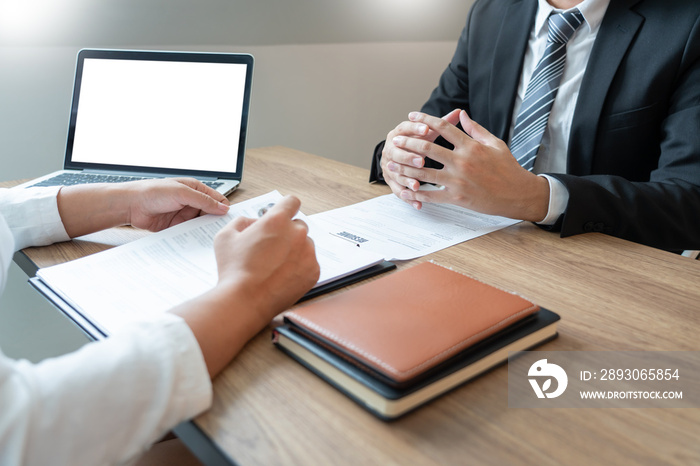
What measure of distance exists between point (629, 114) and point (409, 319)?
92cm

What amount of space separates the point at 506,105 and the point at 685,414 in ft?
3.45

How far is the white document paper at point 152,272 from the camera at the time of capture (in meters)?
0.65

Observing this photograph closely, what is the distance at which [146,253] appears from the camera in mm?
803

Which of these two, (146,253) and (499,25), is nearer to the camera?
(146,253)

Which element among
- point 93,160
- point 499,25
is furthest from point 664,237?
point 93,160

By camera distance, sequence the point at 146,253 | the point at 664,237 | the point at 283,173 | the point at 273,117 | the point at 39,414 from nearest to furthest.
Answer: the point at 39,414, the point at 146,253, the point at 664,237, the point at 283,173, the point at 273,117

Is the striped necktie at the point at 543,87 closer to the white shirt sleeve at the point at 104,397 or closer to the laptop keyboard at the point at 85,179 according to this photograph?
the laptop keyboard at the point at 85,179

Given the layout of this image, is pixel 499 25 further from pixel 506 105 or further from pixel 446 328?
pixel 446 328

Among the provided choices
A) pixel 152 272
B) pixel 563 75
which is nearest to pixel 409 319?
pixel 152 272

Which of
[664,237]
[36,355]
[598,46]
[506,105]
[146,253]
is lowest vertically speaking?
[36,355]

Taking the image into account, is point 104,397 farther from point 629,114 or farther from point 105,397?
point 629,114

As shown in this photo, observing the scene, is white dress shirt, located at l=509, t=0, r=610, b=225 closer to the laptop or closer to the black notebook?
the laptop

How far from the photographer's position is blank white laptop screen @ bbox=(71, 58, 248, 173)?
3.88 ft

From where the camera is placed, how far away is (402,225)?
97cm
